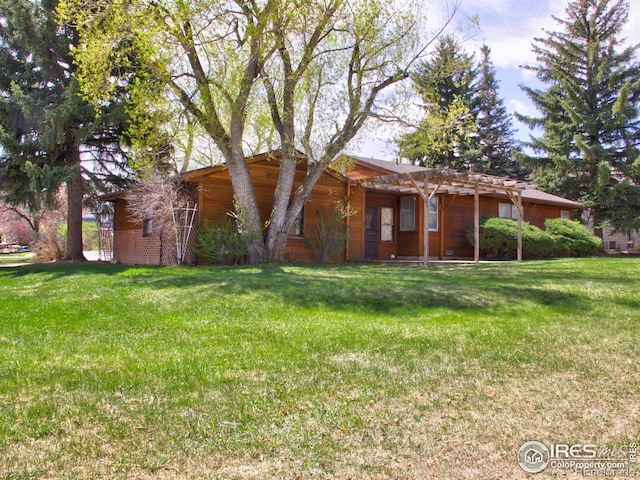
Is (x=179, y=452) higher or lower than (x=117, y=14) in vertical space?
lower

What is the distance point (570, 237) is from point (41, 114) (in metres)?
19.5

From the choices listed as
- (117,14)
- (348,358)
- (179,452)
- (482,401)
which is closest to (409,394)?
(482,401)

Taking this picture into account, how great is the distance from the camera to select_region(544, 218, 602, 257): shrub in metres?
20.9

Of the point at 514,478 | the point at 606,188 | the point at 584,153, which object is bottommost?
the point at 514,478

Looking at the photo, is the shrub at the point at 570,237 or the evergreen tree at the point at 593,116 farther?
the evergreen tree at the point at 593,116

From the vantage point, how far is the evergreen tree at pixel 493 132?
3525 cm

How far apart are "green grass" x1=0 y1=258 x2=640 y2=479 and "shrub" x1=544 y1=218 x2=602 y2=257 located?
13.7 m

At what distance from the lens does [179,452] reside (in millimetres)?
2922

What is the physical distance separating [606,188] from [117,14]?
2501 centimetres

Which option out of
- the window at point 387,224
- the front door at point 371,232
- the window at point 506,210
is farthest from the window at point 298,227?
the window at point 506,210

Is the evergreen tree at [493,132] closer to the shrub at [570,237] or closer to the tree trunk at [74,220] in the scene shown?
the shrub at [570,237]

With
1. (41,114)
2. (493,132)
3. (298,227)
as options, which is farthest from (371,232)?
(493,132)

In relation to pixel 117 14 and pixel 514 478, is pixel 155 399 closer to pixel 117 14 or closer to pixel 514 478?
pixel 514 478

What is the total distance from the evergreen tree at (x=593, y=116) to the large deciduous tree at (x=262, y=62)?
1747cm
